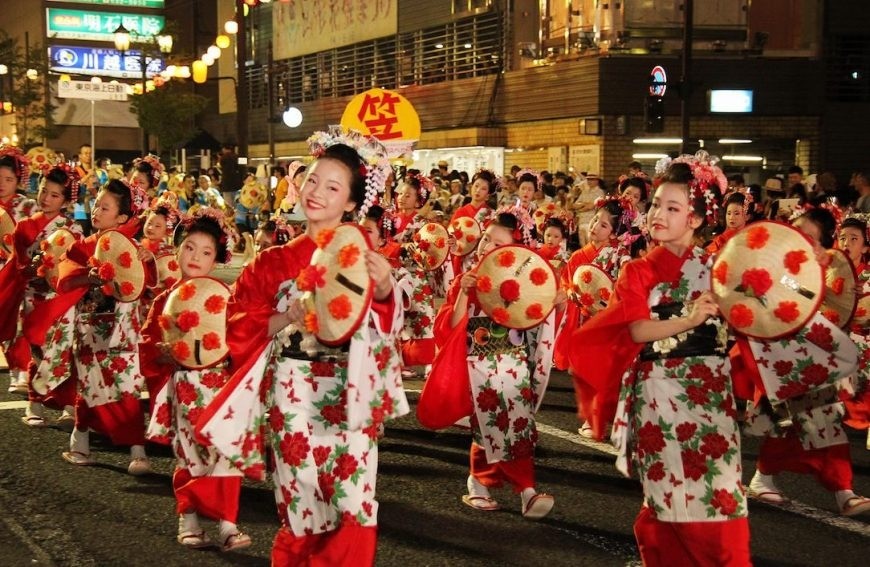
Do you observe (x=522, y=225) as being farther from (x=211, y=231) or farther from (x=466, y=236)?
(x=466, y=236)

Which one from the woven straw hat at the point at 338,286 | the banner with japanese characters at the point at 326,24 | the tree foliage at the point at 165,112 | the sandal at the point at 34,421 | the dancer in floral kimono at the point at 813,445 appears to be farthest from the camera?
the tree foliage at the point at 165,112

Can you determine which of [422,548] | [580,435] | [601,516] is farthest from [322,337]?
[580,435]

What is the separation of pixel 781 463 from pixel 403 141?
7.25 m

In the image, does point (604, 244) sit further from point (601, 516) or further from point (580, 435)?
point (601, 516)

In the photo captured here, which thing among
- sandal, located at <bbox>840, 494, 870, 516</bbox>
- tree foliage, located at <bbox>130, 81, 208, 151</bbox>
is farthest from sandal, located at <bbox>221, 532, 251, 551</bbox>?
tree foliage, located at <bbox>130, 81, 208, 151</bbox>

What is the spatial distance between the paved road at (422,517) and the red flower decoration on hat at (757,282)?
1.74 metres

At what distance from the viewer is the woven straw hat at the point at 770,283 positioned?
4.58m

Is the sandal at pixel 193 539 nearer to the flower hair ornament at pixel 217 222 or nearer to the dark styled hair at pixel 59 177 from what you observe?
the flower hair ornament at pixel 217 222

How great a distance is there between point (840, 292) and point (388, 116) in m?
7.49

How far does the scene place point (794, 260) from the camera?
4609mm

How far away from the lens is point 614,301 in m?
4.87

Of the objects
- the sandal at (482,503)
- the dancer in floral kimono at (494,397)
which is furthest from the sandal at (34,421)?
the sandal at (482,503)

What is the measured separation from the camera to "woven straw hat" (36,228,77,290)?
26.6 ft

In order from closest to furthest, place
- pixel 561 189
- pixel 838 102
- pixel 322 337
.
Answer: pixel 322 337
pixel 561 189
pixel 838 102
